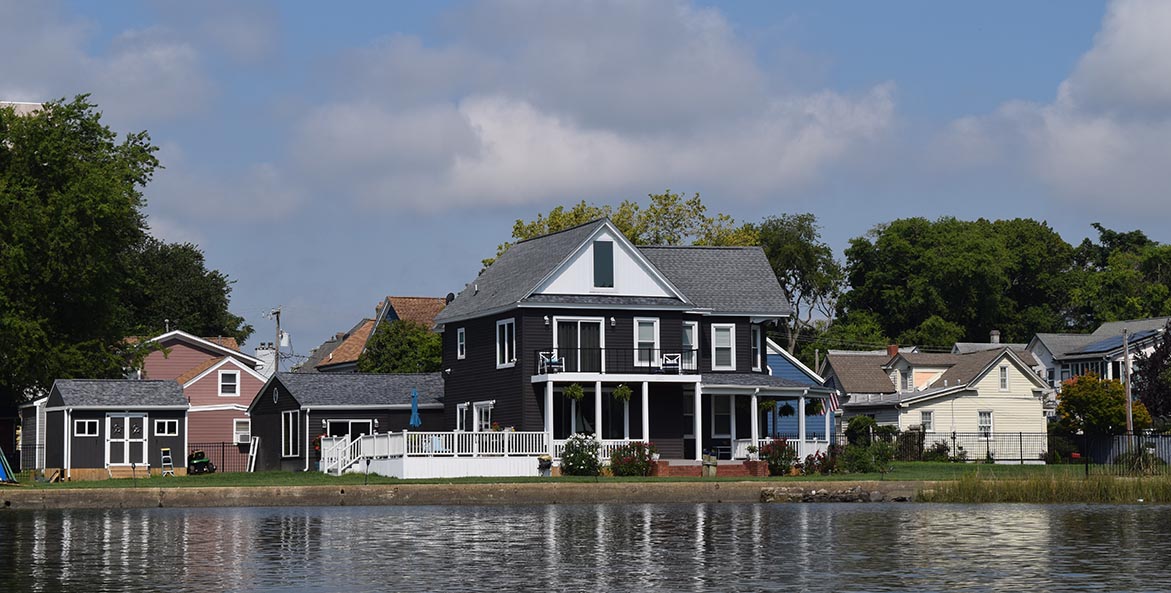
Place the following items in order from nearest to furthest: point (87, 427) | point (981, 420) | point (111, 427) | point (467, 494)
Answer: point (467, 494) → point (87, 427) → point (111, 427) → point (981, 420)

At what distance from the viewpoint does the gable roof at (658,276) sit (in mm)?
61156

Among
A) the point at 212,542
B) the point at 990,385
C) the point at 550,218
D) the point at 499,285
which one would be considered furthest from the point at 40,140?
the point at 990,385

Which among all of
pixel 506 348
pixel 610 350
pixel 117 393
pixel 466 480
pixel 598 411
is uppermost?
pixel 506 348

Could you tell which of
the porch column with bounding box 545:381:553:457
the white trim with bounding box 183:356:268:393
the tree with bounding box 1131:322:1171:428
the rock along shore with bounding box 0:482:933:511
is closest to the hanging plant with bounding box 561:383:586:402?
the porch column with bounding box 545:381:553:457

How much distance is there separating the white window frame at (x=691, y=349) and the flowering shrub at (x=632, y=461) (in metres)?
7.87

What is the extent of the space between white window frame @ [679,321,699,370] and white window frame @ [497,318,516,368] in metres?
6.38

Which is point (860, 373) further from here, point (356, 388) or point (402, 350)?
point (356, 388)

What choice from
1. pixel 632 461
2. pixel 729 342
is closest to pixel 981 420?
pixel 729 342

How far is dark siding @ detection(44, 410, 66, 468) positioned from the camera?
6241 centimetres

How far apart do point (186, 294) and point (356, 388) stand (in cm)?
5570

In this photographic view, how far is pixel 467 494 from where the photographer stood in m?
46.8

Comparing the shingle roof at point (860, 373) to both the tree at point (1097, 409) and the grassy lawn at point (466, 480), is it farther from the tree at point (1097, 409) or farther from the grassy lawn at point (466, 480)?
the grassy lawn at point (466, 480)

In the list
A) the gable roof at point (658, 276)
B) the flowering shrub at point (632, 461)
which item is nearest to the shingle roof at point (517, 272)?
the gable roof at point (658, 276)

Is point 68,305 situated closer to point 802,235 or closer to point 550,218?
point 550,218
